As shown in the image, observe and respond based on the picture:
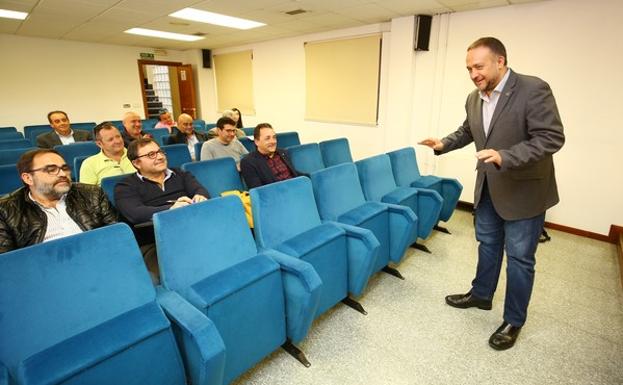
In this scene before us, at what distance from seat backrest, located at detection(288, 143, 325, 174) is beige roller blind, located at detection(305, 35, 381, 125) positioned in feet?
6.75

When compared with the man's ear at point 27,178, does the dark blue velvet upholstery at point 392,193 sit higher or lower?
lower

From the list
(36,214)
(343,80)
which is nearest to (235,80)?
(343,80)

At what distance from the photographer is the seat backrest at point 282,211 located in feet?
5.98

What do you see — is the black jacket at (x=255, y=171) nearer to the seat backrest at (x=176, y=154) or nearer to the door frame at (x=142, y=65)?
the seat backrest at (x=176, y=154)

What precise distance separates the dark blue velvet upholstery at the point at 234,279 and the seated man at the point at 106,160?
1418mm

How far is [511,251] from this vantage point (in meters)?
1.81

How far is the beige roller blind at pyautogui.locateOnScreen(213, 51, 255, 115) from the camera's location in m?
7.20

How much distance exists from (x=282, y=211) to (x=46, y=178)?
1.20 metres

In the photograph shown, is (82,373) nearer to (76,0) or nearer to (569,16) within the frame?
(76,0)

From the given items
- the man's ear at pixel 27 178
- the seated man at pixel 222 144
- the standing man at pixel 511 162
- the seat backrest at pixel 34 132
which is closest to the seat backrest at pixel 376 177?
the standing man at pixel 511 162

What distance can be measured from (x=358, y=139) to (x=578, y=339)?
13.3 ft

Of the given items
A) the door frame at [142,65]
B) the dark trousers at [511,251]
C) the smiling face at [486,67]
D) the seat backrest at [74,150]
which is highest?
the door frame at [142,65]

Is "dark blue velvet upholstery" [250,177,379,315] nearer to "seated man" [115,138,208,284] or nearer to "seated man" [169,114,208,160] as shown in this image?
"seated man" [115,138,208,284]

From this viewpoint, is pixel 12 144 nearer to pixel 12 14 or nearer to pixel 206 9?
pixel 12 14
